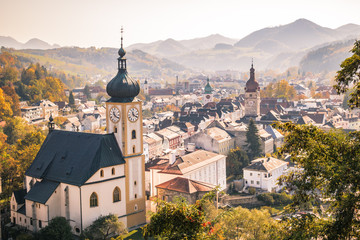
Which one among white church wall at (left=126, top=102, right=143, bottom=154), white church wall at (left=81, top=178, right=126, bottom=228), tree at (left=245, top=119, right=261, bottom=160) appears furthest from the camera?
tree at (left=245, top=119, right=261, bottom=160)

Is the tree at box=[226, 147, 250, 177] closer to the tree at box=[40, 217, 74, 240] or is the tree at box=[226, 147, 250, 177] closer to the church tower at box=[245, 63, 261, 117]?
the tree at box=[40, 217, 74, 240]

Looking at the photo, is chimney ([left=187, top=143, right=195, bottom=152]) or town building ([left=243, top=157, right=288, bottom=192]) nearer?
town building ([left=243, top=157, right=288, bottom=192])

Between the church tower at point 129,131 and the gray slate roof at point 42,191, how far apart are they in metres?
6.80

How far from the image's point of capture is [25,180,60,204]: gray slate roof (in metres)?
37.2

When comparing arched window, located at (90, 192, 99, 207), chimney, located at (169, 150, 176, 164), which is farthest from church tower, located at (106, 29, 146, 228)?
chimney, located at (169, 150, 176, 164)

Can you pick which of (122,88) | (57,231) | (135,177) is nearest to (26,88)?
(122,88)

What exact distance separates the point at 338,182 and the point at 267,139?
2419 inches

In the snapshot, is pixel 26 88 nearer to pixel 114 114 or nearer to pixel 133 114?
pixel 114 114

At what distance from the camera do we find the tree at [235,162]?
6356cm

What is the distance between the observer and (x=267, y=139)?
74.1 metres

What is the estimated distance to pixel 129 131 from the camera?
127ft

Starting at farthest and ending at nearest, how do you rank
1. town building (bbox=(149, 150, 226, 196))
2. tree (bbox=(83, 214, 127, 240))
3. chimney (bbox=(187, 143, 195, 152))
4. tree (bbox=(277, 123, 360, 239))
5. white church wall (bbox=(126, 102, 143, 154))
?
chimney (bbox=(187, 143, 195, 152)) < town building (bbox=(149, 150, 226, 196)) < white church wall (bbox=(126, 102, 143, 154)) < tree (bbox=(83, 214, 127, 240)) < tree (bbox=(277, 123, 360, 239))

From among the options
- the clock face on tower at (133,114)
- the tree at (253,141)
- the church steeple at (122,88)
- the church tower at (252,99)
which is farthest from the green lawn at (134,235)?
the church tower at (252,99)

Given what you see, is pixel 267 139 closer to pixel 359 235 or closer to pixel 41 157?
pixel 41 157
